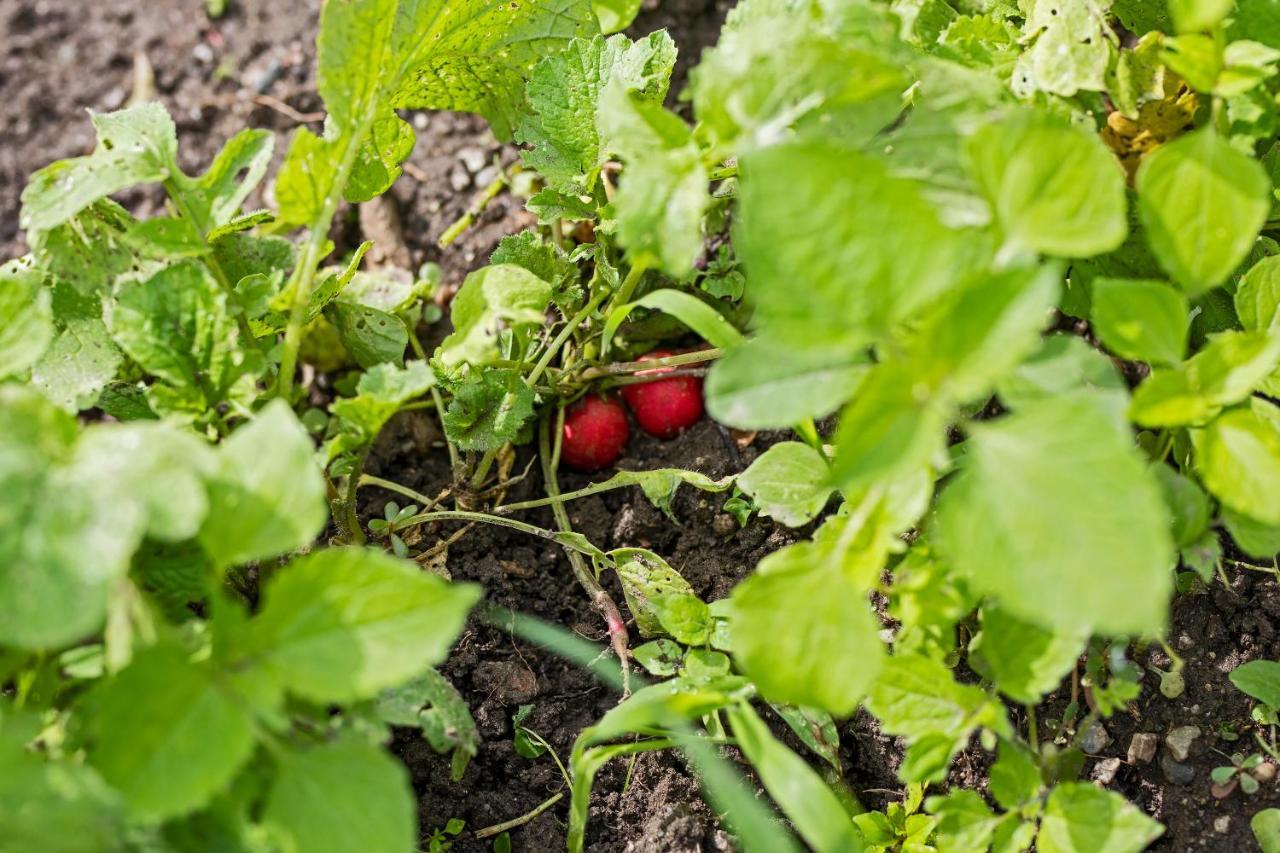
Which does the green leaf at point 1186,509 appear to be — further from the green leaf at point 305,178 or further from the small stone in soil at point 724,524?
the green leaf at point 305,178

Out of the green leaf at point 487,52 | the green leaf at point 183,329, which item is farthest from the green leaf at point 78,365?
the green leaf at point 487,52

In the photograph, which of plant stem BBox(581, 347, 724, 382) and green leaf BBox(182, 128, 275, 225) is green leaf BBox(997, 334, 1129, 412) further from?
green leaf BBox(182, 128, 275, 225)

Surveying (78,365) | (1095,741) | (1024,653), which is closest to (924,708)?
(1024,653)

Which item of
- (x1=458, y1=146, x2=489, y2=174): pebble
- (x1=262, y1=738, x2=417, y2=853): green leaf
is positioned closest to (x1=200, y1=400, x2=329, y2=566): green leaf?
(x1=262, y1=738, x2=417, y2=853): green leaf

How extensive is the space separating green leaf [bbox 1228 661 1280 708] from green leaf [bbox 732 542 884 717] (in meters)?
0.70

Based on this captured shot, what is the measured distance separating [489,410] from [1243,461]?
1019mm

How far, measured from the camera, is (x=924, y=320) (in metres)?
1.14

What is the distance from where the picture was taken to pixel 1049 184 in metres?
1.08

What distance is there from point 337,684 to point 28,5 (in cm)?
233

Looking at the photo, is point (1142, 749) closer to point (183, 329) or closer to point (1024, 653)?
point (1024, 653)

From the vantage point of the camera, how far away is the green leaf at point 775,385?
1075 millimetres

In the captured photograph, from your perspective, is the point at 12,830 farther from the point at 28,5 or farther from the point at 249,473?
the point at 28,5

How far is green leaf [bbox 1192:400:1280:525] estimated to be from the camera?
3.77 feet

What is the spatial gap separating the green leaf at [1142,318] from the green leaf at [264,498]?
2.81 ft
